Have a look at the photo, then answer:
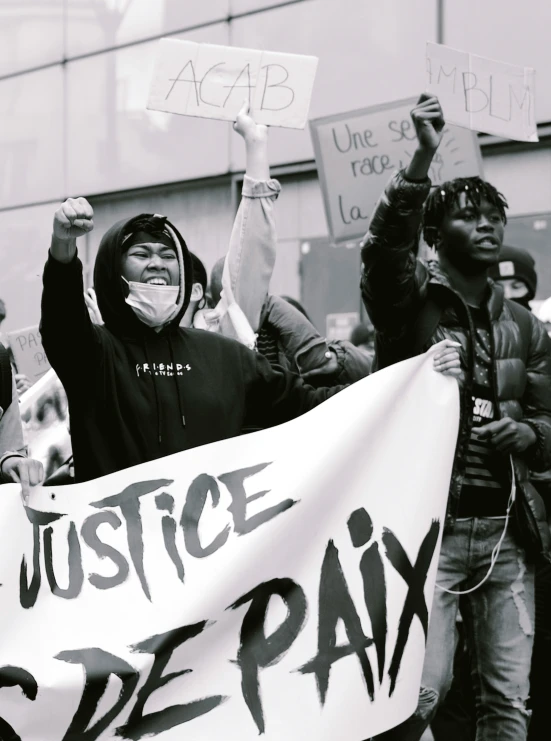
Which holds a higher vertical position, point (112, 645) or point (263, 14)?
point (263, 14)

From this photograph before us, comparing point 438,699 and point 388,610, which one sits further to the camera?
point 438,699

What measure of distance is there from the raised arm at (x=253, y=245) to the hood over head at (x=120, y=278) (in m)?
0.53

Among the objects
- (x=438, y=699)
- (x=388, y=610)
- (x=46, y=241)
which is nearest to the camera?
(x=388, y=610)

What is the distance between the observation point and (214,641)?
2988mm

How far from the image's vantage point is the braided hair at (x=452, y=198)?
385cm

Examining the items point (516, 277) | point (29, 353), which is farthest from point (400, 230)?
point (29, 353)

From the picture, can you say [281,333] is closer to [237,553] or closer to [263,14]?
[237,553]

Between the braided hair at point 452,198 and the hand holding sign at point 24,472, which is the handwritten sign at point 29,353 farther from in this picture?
the hand holding sign at point 24,472

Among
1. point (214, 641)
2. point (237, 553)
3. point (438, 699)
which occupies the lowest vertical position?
point (438, 699)

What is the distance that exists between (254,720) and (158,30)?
9.24 meters

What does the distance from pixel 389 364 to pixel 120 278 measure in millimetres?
927

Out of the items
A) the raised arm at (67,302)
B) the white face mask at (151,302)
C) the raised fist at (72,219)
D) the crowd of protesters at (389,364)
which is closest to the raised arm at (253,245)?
the crowd of protesters at (389,364)

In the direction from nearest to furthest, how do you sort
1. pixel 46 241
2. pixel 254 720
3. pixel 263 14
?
pixel 254 720 < pixel 263 14 < pixel 46 241

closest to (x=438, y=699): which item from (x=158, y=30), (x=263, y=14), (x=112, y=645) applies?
(x=112, y=645)
